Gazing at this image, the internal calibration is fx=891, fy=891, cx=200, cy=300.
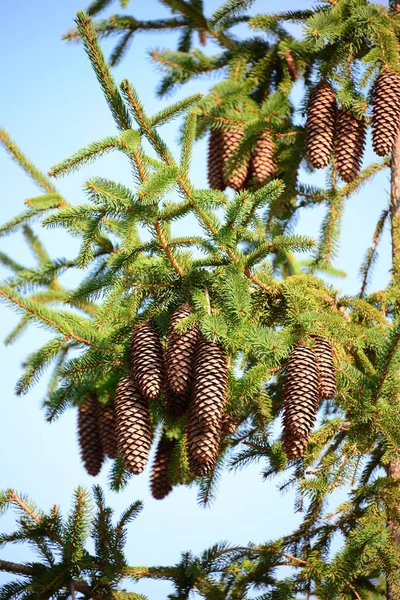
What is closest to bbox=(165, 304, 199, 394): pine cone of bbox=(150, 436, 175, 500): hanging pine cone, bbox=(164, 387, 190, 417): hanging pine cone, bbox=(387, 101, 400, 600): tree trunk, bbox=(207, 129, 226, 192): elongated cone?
bbox=(164, 387, 190, 417): hanging pine cone

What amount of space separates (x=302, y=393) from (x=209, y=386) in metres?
0.43

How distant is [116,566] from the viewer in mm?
4434

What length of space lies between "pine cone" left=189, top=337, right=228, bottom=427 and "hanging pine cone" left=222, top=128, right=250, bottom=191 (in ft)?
7.89

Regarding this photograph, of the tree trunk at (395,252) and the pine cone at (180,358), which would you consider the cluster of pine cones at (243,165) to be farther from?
the pine cone at (180,358)

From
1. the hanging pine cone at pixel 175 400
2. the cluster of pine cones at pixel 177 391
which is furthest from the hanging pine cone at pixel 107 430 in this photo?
the hanging pine cone at pixel 175 400

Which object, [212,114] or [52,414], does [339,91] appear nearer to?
[212,114]

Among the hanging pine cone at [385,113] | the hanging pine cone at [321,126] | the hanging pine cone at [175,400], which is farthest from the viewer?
the hanging pine cone at [321,126]

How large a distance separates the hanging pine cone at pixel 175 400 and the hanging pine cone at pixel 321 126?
6.78ft

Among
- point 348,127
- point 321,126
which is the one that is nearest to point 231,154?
point 321,126

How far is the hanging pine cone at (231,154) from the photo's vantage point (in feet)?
20.0

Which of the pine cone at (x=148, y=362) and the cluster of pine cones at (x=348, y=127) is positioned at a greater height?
the cluster of pine cones at (x=348, y=127)

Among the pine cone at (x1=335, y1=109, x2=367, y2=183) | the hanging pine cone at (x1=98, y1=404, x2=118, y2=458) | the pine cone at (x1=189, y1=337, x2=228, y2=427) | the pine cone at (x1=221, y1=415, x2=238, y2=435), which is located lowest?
the pine cone at (x1=189, y1=337, x2=228, y2=427)

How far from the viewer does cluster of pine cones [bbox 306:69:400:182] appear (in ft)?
17.8

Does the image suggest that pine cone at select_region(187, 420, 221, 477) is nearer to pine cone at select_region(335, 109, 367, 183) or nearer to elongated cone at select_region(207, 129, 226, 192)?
pine cone at select_region(335, 109, 367, 183)
